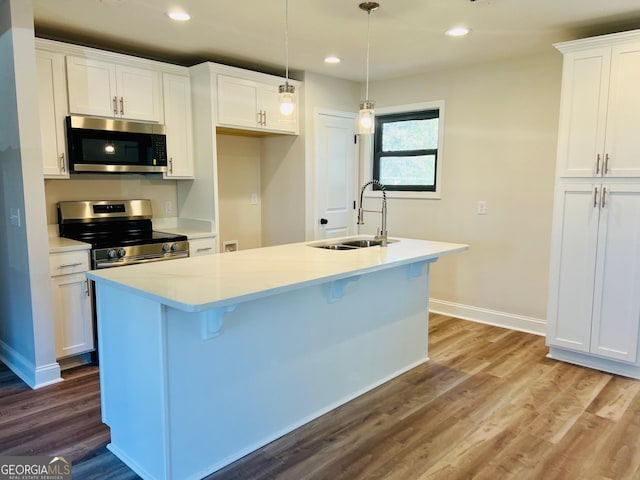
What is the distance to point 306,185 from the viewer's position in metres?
4.56

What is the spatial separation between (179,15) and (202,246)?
177 cm

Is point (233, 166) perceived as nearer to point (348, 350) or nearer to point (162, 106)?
point (162, 106)

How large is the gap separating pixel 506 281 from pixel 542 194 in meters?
0.84

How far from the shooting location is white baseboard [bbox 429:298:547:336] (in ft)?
13.4

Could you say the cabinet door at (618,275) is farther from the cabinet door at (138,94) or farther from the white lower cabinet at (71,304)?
the white lower cabinet at (71,304)

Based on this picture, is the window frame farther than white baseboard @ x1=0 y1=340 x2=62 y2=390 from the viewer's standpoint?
Yes

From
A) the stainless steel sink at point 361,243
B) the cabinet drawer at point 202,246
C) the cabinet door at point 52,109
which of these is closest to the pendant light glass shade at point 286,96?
the stainless steel sink at point 361,243

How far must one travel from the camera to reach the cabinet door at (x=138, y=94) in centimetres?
357

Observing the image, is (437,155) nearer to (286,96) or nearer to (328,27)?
(328,27)

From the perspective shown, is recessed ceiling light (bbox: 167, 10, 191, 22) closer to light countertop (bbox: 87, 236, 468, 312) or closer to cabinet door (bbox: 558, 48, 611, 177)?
light countertop (bbox: 87, 236, 468, 312)

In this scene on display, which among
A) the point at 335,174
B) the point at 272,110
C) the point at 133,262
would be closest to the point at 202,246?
the point at 133,262

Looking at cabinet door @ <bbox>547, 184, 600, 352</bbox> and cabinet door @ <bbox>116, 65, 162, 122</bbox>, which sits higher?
cabinet door @ <bbox>116, 65, 162, 122</bbox>

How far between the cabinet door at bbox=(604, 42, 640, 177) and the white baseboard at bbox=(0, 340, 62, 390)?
3.94m

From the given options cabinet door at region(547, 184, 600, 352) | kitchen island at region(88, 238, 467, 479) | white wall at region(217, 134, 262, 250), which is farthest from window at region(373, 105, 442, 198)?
kitchen island at region(88, 238, 467, 479)
